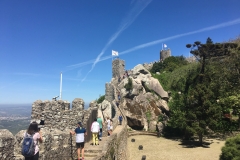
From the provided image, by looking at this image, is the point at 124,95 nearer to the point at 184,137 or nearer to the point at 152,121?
the point at 152,121

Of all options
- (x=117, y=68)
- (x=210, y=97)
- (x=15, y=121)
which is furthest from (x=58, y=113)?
(x=15, y=121)

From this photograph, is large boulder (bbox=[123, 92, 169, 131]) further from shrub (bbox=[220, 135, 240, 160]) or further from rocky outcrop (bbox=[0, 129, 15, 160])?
rocky outcrop (bbox=[0, 129, 15, 160])

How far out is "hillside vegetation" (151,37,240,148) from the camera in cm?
1833

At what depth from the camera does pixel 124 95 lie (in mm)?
28203

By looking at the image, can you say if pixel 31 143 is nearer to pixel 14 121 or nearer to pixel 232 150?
pixel 232 150

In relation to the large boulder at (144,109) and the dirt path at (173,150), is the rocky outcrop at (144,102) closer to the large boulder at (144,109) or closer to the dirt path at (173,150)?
the large boulder at (144,109)

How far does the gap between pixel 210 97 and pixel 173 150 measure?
6788mm

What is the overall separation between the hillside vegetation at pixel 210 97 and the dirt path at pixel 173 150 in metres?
1.59

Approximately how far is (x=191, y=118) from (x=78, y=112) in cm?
1280

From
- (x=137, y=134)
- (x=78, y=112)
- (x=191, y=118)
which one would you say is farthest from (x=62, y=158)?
(x=137, y=134)

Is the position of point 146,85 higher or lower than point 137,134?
higher

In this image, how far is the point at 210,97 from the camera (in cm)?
1894

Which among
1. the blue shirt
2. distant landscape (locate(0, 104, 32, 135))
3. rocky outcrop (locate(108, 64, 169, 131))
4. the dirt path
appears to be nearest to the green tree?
rocky outcrop (locate(108, 64, 169, 131))

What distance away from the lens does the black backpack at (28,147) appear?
→ 15.6ft
